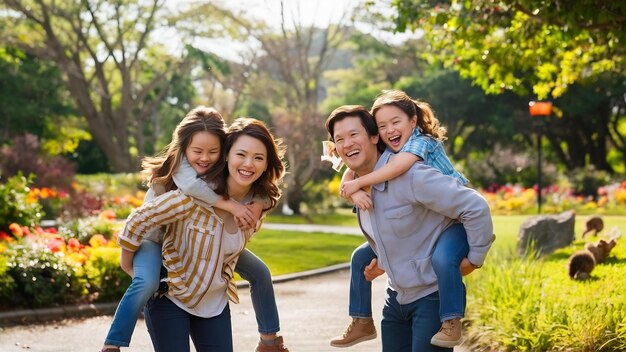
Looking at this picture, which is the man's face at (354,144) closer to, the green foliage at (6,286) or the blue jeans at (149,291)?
the blue jeans at (149,291)

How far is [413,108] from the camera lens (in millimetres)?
4199

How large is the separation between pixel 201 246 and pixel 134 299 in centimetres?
38

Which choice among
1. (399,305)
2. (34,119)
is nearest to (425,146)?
(399,305)

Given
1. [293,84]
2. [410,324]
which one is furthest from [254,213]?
[293,84]

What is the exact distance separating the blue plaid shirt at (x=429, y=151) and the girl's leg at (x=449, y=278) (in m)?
0.32

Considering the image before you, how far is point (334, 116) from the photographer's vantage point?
13.8ft

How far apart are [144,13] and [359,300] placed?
117 ft

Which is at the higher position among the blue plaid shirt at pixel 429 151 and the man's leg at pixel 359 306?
the blue plaid shirt at pixel 429 151

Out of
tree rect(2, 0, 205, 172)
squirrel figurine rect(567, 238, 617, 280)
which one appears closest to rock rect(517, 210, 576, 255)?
squirrel figurine rect(567, 238, 617, 280)

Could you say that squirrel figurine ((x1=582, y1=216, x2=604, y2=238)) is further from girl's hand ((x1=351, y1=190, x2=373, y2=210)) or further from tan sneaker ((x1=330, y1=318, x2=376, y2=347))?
girl's hand ((x1=351, y1=190, x2=373, y2=210))

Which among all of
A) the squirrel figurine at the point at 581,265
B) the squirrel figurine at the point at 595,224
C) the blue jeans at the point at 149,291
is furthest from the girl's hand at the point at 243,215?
the squirrel figurine at the point at 595,224

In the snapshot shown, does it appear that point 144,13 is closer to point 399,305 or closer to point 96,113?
point 96,113

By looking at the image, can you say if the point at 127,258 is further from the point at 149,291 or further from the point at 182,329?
the point at 182,329

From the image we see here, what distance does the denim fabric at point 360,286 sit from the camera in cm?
448
